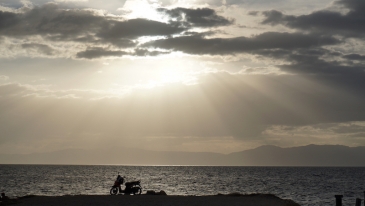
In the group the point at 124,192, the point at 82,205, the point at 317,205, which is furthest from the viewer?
the point at 317,205

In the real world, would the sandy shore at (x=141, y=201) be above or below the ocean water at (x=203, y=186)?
below

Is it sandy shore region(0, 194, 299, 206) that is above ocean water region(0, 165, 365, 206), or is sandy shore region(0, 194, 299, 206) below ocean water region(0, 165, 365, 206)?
below

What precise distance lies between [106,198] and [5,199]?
723 centimetres

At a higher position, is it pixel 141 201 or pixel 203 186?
pixel 203 186

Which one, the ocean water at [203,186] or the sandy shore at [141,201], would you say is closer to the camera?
the sandy shore at [141,201]

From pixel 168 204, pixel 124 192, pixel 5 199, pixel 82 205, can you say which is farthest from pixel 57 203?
pixel 124 192

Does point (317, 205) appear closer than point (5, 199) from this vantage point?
No

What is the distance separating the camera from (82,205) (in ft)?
94.4

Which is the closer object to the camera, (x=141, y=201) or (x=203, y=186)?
(x=141, y=201)

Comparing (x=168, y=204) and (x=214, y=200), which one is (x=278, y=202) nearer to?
(x=214, y=200)

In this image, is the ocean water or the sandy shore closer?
the sandy shore

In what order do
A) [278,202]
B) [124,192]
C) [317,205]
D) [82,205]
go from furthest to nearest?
[317,205] → [124,192] → [278,202] → [82,205]

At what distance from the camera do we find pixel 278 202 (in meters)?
31.8

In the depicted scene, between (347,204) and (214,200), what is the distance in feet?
81.1
